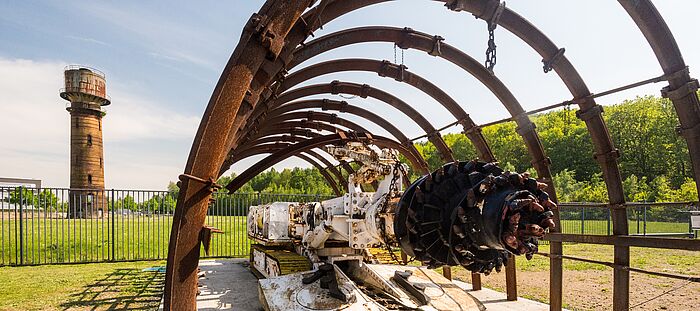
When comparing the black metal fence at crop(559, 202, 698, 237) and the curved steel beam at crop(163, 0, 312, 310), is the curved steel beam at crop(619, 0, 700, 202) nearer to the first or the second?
the curved steel beam at crop(163, 0, 312, 310)

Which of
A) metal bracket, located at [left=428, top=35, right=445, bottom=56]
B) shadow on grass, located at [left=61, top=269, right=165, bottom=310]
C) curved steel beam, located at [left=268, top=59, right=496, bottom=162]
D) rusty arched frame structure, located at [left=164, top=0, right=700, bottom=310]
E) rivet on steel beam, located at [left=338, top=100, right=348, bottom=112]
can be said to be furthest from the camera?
rivet on steel beam, located at [left=338, top=100, right=348, bottom=112]

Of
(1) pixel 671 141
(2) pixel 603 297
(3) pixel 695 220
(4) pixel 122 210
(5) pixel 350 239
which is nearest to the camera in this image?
(5) pixel 350 239

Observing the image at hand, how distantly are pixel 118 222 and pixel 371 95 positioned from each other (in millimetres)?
11920

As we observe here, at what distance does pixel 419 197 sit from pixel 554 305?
5.26 metres

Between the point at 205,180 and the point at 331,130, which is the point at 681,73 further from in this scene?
the point at 331,130

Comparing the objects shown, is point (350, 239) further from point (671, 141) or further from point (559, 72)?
point (671, 141)

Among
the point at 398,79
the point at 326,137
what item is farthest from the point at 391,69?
the point at 326,137

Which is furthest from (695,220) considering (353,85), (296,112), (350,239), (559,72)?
(296,112)

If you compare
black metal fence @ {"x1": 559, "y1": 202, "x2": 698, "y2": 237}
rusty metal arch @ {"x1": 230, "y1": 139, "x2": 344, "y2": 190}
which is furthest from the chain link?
black metal fence @ {"x1": 559, "y1": 202, "x2": 698, "y2": 237}

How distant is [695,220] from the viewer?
7.02 metres

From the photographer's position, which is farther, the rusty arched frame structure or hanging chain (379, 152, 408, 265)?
hanging chain (379, 152, 408, 265)

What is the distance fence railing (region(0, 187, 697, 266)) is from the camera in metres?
14.8

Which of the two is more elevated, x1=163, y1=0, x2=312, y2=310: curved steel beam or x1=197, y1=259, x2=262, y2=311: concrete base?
x1=163, y1=0, x2=312, y2=310: curved steel beam

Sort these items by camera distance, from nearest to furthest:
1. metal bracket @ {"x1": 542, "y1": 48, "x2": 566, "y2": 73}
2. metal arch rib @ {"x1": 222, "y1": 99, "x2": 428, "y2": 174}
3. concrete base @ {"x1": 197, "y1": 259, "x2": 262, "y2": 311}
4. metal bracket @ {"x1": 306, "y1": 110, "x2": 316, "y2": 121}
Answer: metal bracket @ {"x1": 542, "y1": 48, "x2": 566, "y2": 73}
concrete base @ {"x1": 197, "y1": 259, "x2": 262, "y2": 311}
metal arch rib @ {"x1": 222, "y1": 99, "x2": 428, "y2": 174}
metal bracket @ {"x1": 306, "y1": 110, "x2": 316, "y2": 121}
